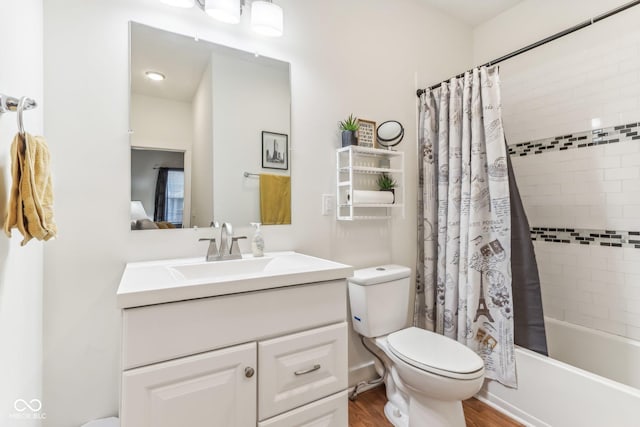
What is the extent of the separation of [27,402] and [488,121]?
88.7 inches

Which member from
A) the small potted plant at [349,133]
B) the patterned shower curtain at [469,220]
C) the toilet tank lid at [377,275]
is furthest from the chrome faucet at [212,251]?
the patterned shower curtain at [469,220]

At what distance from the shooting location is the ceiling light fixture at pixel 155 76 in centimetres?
134

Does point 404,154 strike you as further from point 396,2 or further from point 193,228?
point 193,228

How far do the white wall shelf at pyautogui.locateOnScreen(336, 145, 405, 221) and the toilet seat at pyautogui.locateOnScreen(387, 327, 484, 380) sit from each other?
2.30 feet

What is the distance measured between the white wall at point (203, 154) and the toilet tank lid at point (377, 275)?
32.4 inches

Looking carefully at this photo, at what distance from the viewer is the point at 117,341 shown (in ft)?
4.15

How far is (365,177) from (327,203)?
1.14ft

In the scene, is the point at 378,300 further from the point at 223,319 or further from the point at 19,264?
the point at 19,264

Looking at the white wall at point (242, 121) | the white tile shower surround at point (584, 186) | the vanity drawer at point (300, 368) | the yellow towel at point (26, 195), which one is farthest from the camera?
the white tile shower surround at point (584, 186)

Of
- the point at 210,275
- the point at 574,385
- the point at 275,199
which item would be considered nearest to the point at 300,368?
the point at 210,275

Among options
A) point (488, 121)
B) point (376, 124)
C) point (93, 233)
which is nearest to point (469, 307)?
point (488, 121)

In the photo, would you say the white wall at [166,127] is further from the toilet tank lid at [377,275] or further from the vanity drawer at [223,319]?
the toilet tank lid at [377,275]

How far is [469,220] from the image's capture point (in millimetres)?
1723

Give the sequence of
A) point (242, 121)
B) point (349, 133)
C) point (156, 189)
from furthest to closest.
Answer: point (349, 133)
point (242, 121)
point (156, 189)
